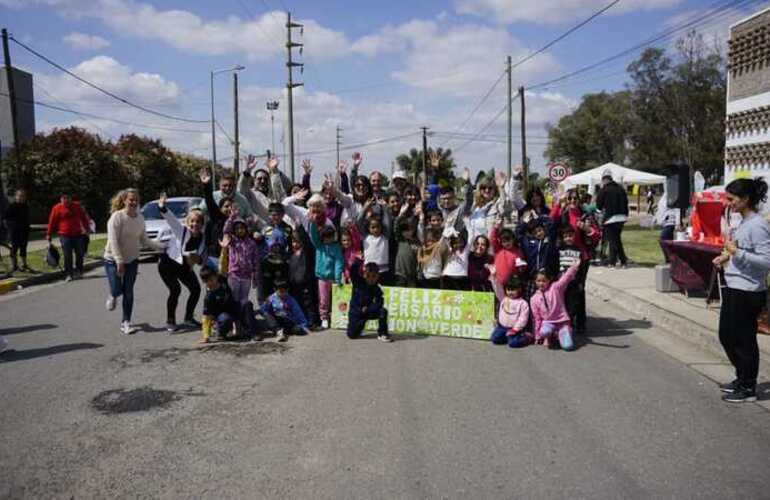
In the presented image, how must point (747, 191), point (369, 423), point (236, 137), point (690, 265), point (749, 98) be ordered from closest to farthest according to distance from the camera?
point (369, 423), point (747, 191), point (690, 265), point (749, 98), point (236, 137)

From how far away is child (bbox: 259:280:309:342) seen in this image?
7812mm

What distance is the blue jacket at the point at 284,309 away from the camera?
782cm

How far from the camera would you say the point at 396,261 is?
8.42 metres

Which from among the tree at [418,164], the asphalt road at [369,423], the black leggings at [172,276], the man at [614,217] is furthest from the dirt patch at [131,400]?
the tree at [418,164]

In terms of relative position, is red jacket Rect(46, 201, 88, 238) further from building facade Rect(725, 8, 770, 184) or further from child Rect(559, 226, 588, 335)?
building facade Rect(725, 8, 770, 184)

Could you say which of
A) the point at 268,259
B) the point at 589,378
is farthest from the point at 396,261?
the point at 589,378

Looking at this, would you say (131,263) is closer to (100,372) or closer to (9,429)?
(100,372)

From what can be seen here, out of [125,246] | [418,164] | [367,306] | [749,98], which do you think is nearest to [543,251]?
[367,306]

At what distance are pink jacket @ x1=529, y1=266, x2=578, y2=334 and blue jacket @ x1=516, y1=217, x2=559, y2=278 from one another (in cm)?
34

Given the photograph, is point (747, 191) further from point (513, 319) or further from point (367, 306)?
point (367, 306)

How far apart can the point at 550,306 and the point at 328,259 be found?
9.53 ft

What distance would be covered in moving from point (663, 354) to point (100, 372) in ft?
19.6

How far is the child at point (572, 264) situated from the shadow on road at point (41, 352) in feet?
18.5

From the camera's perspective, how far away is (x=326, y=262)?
823cm
